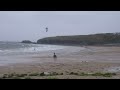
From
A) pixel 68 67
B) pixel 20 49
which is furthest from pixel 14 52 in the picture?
pixel 68 67

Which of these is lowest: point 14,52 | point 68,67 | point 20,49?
point 68,67

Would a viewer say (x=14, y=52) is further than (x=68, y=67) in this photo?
Yes

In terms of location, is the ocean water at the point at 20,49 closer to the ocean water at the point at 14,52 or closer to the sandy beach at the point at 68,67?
the ocean water at the point at 14,52

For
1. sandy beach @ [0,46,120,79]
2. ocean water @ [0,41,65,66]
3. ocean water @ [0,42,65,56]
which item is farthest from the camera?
ocean water @ [0,42,65,56]

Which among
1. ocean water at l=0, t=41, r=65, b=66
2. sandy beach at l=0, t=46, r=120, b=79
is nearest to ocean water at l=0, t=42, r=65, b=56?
ocean water at l=0, t=41, r=65, b=66

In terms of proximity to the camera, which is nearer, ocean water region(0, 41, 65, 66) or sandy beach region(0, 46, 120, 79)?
sandy beach region(0, 46, 120, 79)

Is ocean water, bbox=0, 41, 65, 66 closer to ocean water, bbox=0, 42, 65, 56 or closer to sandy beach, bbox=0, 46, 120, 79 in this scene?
ocean water, bbox=0, 42, 65, 56

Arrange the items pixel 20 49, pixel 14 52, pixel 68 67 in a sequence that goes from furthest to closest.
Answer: pixel 20 49 < pixel 14 52 < pixel 68 67

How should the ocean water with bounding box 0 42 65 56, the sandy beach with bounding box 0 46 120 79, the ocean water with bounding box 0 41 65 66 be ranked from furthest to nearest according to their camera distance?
the ocean water with bounding box 0 42 65 56
the ocean water with bounding box 0 41 65 66
the sandy beach with bounding box 0 46 120 79

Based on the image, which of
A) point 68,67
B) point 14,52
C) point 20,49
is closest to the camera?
point 68,67

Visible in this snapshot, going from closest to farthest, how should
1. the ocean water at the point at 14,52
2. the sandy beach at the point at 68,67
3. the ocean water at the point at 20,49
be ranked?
the sandy beach at the point at 68,67 → the ocean water at the point at 14,52 → the ocean water at the point at 20,49

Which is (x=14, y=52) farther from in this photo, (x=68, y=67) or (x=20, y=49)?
(x=68, y=67)

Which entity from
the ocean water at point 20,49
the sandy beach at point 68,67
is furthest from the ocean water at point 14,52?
the sandy beach at point 68,67
